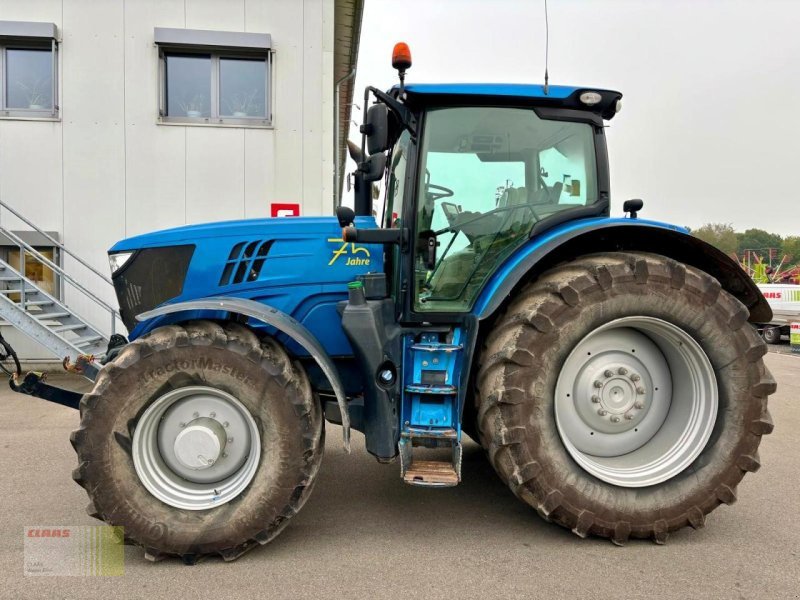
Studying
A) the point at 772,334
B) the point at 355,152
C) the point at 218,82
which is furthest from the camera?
the point at 772,334

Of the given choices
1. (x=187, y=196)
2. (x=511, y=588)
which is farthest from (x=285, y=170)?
(x=511, y=588)

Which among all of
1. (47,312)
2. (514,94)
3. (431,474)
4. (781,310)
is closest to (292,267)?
(431,474)

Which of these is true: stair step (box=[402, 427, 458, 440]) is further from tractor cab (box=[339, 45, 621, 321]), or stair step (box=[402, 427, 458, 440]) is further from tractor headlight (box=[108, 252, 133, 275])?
tractor headlight (box=[108, 252, 133, 275])

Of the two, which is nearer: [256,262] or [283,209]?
[256,262]

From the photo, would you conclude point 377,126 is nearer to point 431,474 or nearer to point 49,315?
point 431,474

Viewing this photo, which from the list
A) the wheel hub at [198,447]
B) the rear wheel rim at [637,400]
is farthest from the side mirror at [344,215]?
the rear wheel rim at [637,400]

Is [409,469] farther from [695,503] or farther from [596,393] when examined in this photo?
[695,503]

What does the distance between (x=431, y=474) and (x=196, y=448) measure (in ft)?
3.90

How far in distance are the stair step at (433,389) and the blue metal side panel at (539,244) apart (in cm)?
42

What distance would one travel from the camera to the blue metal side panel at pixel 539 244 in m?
2.69

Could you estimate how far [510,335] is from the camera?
2.60 metres

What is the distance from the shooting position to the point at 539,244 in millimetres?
2719

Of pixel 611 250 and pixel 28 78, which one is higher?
pixel 28 78

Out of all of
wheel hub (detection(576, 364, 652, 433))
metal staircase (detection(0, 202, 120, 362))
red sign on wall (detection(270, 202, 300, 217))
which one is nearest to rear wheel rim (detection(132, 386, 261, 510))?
wheel hub (detection(576, 364, 652, 433))
